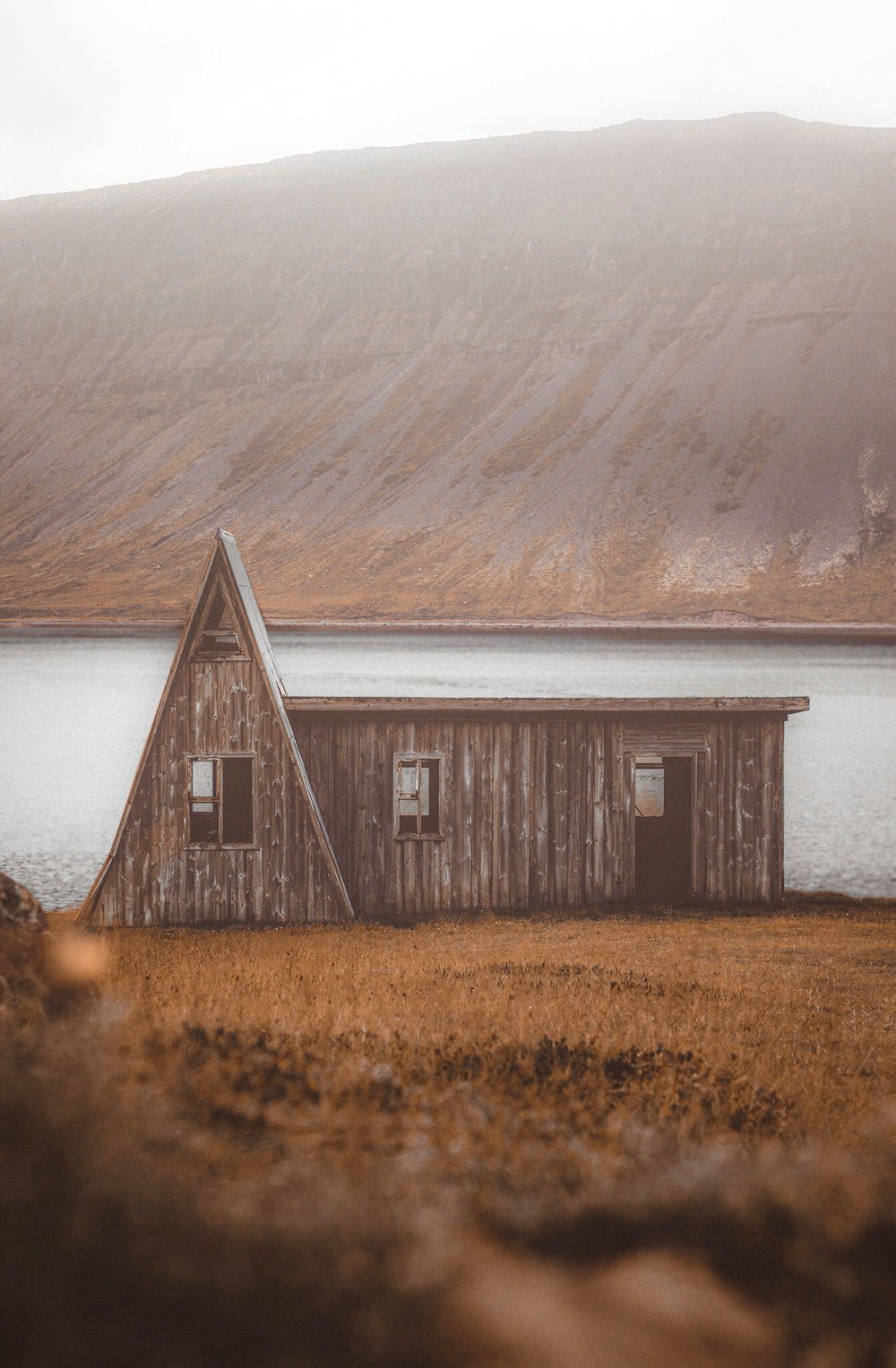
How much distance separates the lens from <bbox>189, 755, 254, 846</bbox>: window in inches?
695

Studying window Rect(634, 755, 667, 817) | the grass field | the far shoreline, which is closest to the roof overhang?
the grass field

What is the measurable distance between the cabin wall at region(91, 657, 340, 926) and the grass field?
858 centimetres

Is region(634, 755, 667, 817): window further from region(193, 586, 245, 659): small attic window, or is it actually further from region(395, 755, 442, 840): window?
region(193, 586, 245, 659): small attic window

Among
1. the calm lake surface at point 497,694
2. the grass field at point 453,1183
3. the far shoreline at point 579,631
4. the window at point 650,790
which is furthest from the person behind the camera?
the far shoreline at point 579,631

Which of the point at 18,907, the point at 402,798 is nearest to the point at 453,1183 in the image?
the point at 18,907

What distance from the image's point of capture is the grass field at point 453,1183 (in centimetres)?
329

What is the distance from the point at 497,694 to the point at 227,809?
40.2ft

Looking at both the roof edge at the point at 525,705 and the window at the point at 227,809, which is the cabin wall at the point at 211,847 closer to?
the window at the point at 227,809

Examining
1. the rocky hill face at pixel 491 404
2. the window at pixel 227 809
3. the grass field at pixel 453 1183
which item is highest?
the rocky hill face at pixel 491 404

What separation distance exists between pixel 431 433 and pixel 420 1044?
136114mm

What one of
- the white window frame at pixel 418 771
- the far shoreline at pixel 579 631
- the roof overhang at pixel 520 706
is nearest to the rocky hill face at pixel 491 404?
the far shoreline at pixel 579 631

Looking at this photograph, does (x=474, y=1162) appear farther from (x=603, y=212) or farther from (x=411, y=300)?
(x=603, y=212)

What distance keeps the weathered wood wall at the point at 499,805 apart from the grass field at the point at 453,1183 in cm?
932

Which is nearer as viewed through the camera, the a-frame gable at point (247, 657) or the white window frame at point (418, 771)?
the a-frame gable at point (247, 657)
